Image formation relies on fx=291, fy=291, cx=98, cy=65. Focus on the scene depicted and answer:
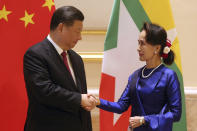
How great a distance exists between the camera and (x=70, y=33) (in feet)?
7.43

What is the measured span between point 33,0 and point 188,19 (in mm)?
2046

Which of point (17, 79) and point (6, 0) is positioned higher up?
point (6, 0)

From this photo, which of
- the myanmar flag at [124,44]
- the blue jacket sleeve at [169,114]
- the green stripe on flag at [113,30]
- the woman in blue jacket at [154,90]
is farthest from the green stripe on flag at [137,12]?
the blue jacket sleeve at [169,114]

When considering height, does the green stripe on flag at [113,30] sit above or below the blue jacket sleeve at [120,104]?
above

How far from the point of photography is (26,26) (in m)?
3.04

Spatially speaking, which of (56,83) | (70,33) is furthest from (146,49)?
(56,83)

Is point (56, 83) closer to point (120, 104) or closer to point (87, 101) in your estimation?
point (87, 101)

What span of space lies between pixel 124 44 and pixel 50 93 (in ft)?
3.93

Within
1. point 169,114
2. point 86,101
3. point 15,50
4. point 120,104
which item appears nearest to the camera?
point 169,114

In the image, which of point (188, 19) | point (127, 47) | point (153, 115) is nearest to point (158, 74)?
point (153, 115)

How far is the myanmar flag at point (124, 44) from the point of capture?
2997mm

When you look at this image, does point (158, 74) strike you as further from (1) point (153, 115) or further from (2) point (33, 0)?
(2) point (33, 0)

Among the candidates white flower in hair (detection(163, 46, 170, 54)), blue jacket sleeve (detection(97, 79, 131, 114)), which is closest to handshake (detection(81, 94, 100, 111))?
blue jacket sleeve (detection(97, 79, 131, 114))

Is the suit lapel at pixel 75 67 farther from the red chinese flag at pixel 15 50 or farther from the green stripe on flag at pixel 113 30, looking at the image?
the red chinese flag at pixel 15 50
